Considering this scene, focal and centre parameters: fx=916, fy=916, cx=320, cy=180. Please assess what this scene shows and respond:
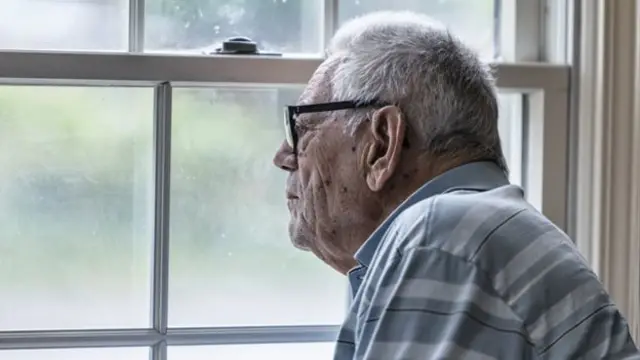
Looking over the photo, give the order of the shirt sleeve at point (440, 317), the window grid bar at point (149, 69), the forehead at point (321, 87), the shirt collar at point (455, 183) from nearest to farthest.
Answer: the shirt sleeve at point (440, 317) < the shirt collar at point (455, 183) < the forehead at point (321, 87) < the window grid bar at point (149, 69)

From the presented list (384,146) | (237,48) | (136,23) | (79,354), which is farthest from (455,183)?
(79,354)

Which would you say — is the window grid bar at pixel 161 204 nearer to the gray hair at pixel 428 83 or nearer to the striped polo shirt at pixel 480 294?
the gray hair at pixel 428 83

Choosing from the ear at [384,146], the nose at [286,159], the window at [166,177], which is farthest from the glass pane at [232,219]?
the ear at [384,146]

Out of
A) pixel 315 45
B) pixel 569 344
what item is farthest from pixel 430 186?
pixel 315 45

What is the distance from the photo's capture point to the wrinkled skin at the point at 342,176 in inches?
38.8

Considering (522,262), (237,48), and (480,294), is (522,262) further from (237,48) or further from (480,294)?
(237,48)

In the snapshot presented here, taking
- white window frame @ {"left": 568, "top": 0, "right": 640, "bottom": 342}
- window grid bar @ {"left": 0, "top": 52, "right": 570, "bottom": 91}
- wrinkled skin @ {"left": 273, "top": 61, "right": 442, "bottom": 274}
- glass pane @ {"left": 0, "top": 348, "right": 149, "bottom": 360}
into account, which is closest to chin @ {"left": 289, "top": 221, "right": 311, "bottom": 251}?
wrinkled skin @ {"left": 273, "top": 61, "right": 442, "bottom": 274}

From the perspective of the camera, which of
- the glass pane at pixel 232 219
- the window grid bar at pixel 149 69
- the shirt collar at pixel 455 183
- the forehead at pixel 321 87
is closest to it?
the shirt collar at pixel 455 183

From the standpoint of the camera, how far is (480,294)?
82 centimetres

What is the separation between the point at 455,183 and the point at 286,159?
0.87ft

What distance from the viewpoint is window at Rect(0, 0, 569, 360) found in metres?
1.33

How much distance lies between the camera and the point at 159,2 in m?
1.35

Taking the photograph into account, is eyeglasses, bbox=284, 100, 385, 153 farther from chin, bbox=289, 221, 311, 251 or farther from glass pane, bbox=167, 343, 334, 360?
glass pane, bbox=167, 343, 334, 360

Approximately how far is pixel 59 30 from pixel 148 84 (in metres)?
0.15
